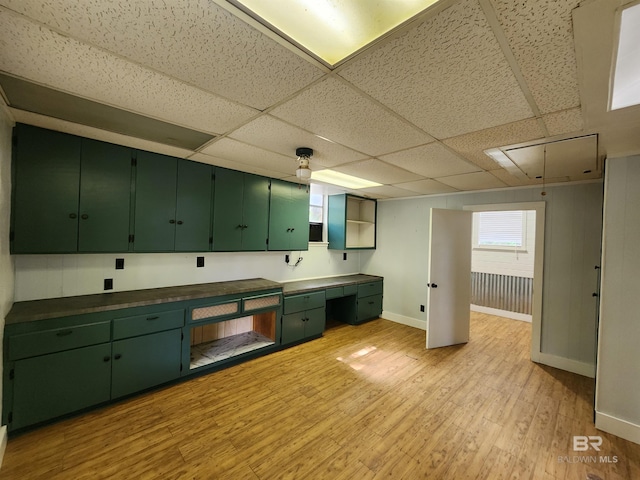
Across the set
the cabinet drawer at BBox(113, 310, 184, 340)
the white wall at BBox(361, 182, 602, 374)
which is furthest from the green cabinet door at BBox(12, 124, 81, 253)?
the white wall at BBox(361, 182, 602, 374)

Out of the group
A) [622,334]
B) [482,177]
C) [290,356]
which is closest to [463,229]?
[482,177]

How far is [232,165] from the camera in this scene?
3.12 meters

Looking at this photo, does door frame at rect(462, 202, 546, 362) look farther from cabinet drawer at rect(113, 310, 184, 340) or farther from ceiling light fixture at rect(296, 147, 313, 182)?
cabinet drawer at rect(113, 310, 184, 340)

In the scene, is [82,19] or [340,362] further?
[340,362]

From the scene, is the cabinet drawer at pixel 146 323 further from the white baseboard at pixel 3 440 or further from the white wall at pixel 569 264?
the white wall at pixel 569 264

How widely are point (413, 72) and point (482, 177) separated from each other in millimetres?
2534

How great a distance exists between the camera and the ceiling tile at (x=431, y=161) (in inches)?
92.8

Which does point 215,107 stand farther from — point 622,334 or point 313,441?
point 622,334

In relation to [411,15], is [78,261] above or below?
below

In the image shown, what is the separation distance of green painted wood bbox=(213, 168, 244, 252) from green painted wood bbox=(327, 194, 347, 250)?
76.7 inches

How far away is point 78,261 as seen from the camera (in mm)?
2566

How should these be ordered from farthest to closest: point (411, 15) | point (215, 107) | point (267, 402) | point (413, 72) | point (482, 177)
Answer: point (482, 177) < point (267, 402) < point (215, 107) < point (413, 72) < point (411, 15)

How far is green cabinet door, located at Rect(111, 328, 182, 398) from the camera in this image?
2346 millimetres

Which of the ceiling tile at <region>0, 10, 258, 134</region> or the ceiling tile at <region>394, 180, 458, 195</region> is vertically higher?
the ceiling tile at <region>394, 180, 458, 195</region>
